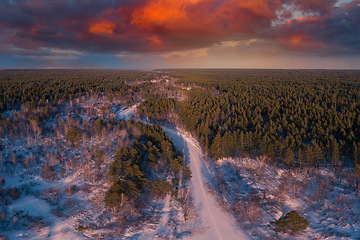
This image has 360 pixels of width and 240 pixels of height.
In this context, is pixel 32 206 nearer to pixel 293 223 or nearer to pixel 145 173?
pixel 145 173

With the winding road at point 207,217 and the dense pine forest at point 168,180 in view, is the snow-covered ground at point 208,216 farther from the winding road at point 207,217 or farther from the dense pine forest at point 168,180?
the dense pine forest at point 168,180

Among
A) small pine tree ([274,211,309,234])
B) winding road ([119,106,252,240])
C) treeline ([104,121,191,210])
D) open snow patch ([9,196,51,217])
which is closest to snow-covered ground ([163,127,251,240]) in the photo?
winding road ([119,106,252,240])

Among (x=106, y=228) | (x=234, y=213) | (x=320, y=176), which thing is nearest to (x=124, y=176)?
(x=106, y=228)

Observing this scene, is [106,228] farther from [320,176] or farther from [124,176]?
[320,176]

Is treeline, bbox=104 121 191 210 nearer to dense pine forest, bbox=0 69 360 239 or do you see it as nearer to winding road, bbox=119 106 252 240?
dense pine forest, bbox=0 69 360 239

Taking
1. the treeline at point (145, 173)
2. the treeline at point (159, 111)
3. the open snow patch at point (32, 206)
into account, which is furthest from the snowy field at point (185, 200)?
the treeline at point (159, 111)

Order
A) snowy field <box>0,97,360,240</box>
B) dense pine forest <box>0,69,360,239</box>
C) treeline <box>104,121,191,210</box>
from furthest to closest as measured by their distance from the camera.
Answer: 1. treeline <box>104,121,191,210</box>
2. dense pine forest <box>0,69,360,239</box>
3. snowy field <box>0,97,360,240</box>

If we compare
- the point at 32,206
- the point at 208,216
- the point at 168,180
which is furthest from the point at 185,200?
the point at 32,206

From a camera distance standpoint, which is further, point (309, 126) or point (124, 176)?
point (309, 126)
